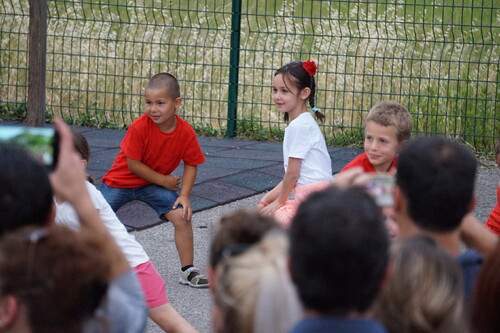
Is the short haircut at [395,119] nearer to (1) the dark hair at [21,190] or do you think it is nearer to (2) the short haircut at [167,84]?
(2) the short haircut at [167,84]

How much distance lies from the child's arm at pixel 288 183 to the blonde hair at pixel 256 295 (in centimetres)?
271

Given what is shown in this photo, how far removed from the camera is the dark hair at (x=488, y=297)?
2111 millimetres

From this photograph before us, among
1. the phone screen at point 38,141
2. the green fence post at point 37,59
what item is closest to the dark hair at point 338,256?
the phone screen at point 38,141

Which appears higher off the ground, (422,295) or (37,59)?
(37,59)

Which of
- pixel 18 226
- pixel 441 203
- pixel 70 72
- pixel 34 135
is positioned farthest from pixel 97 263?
pixel 70 72

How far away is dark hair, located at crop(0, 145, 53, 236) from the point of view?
1998 mm

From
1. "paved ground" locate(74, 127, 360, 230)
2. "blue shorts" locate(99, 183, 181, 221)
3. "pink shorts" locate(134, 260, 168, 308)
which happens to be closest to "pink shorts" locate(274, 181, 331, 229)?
"blue shorts" locate(99, 183, 181, 221)

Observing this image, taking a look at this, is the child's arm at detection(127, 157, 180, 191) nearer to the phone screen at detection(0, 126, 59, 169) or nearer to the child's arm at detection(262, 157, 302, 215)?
the child's arm at detection(262, 157, 302, 215)

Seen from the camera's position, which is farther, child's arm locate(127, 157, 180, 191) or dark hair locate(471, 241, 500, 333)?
child's arm locate(127, 157, 180, 191)

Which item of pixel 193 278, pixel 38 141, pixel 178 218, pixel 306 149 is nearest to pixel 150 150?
pixel 178 218

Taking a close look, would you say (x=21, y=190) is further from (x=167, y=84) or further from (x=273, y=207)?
(x=167, y=84)

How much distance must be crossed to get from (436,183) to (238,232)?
0.68 m

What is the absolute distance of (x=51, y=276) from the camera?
5.77 feet

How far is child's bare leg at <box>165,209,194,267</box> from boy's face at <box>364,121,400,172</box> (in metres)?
1.34
